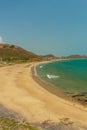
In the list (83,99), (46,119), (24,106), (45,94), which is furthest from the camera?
(45,94)

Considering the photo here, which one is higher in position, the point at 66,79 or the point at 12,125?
the point at 66,79

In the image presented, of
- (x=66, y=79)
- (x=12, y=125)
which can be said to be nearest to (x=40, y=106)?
(x=12, y=125)

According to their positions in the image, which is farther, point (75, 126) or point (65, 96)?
point (65, 96)

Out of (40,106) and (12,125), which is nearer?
(12,125)

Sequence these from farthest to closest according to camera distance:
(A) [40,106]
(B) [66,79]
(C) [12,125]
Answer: (B) [66,79] → (A) [40,106] → (C) [12,125]

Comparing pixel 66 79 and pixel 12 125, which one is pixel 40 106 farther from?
pixel 66 79

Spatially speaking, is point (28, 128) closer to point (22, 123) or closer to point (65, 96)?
point (22, 123)

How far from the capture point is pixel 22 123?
69.8 ft

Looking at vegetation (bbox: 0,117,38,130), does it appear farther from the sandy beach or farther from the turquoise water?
the turquoise water

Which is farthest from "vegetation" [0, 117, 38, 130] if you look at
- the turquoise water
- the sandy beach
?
the turquoise water

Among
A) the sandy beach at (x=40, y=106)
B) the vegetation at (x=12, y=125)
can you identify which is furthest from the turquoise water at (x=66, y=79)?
the vegetation at (x=12, y=125)

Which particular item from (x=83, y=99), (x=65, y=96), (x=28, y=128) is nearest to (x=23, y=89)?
(x=65, y=96)

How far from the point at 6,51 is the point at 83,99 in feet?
480

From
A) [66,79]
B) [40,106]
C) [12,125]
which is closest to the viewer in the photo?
[12,125]
